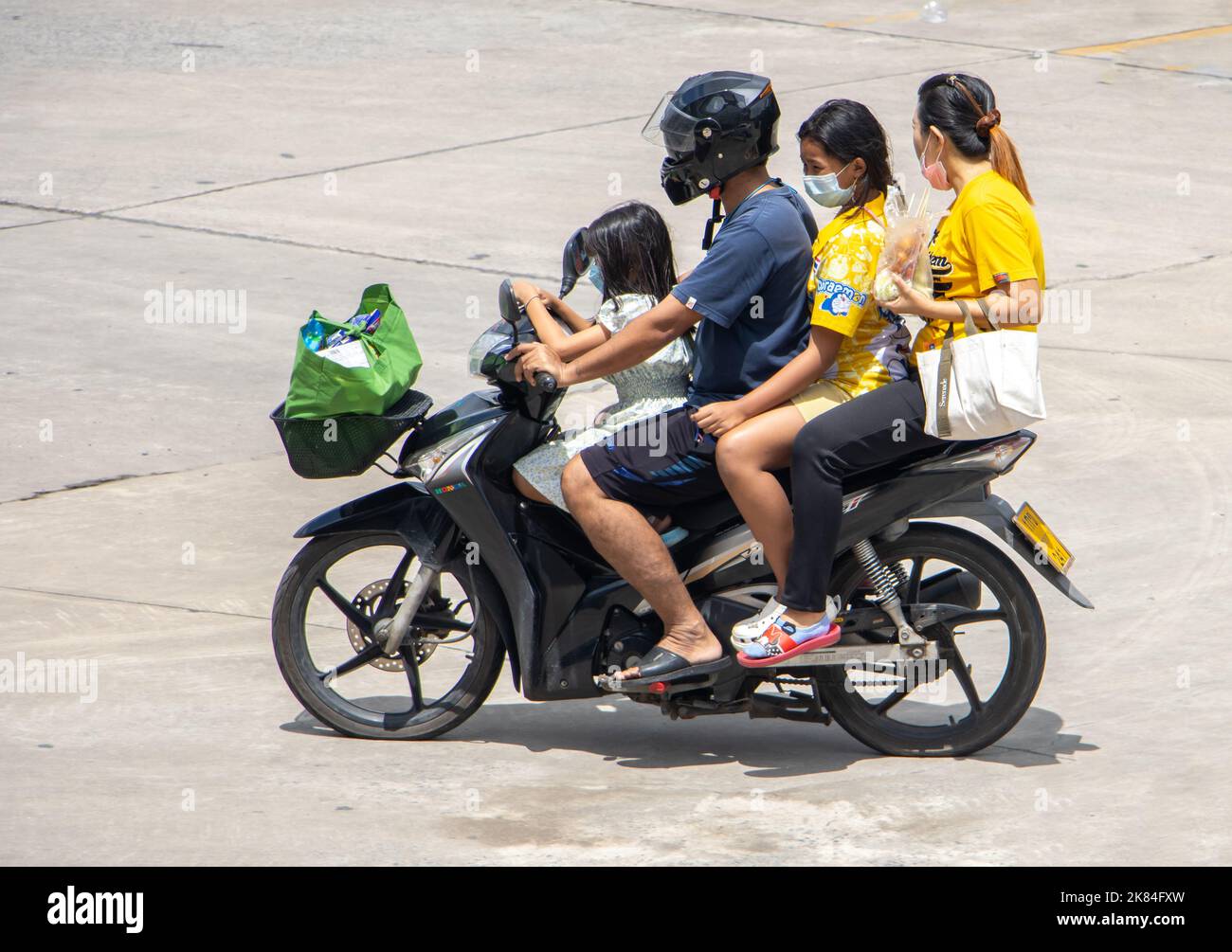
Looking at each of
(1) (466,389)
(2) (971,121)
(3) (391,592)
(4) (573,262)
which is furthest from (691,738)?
(1) (466,389)

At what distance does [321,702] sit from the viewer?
518cm

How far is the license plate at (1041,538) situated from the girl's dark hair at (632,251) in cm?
112

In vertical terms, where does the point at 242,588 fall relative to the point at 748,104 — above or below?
below

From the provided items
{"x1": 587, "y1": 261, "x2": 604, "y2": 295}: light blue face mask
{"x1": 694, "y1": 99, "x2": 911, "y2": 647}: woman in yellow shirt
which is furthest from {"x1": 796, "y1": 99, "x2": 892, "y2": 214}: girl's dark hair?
{"x1": 587, "y1": 261, "x2": 604, "y2": 295}: light blue face mask

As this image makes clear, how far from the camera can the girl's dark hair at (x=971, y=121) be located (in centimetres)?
464

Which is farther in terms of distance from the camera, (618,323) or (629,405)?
(629,405)

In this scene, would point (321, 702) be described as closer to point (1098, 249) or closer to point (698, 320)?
point (698, 320)

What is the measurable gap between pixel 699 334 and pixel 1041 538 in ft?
3.44

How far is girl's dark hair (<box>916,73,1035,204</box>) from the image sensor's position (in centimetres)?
464

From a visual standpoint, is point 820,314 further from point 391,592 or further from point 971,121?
point 391,592

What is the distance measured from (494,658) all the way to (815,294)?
1.40 metres

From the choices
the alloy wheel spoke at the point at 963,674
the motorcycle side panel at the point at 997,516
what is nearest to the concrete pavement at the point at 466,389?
the alloy wheel spoke at the point at 963,674

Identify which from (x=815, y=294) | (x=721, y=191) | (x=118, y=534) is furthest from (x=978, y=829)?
(x=118, y=534)

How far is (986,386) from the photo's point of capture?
443cm
